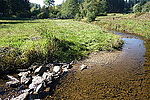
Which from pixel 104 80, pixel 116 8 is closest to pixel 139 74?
pixel 104 80

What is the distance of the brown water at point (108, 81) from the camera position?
9.77 metres

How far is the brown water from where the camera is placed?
9766mm

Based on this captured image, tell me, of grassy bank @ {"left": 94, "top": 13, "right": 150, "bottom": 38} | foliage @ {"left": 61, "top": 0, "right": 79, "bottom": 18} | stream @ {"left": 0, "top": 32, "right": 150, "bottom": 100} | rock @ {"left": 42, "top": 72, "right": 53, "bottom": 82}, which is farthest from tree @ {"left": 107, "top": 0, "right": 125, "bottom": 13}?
rock @ {"left": 42, "top": 72, "right": 53, "bottom": 82}

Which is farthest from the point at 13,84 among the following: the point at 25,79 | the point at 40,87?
the point at 40,87

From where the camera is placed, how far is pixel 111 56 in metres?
17.8

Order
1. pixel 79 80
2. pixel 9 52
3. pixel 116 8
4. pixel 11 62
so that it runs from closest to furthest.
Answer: pixel 79 80 < pixel 11 62 < pixel 9 52 < pixel 116 8

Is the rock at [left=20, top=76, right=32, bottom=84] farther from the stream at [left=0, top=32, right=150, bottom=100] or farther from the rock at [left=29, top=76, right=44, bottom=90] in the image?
the stream at [left=0, top=32, right=150, bottom=100]

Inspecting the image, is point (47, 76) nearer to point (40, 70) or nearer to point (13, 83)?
point (40, 70)

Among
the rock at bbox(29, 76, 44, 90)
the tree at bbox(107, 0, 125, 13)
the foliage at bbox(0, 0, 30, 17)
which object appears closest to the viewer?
the rock at bbox(29, 76, 44, 90)

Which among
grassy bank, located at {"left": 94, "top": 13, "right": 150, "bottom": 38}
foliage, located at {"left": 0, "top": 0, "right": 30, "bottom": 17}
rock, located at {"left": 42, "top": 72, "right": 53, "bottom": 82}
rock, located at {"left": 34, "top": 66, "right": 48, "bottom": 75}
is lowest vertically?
rock, located at {"left": 42, "top": 72, "right": 53, "bottom": 82}

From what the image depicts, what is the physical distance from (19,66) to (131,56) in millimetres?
13126

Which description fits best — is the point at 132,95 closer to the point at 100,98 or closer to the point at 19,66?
the point at 100,98

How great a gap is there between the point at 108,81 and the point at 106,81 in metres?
0.16

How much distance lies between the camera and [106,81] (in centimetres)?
1169
